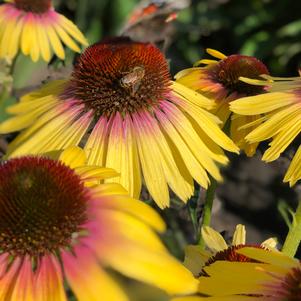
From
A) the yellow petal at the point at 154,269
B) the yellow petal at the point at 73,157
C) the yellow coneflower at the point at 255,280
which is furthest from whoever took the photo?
the yellow petal at the point at 73,157

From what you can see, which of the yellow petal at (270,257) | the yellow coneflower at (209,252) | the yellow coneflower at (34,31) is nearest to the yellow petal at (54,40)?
the yellow coneflower at (34,31)

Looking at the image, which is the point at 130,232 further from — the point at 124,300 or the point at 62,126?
the point at 62,126

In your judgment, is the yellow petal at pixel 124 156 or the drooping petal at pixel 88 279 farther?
the yellow petal at pixel 124 156

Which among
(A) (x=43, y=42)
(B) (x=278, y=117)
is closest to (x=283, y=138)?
(B) (x=278, y=117)

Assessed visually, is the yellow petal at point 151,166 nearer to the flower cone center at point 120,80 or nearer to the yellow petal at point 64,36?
the flower cone center at point 120,80

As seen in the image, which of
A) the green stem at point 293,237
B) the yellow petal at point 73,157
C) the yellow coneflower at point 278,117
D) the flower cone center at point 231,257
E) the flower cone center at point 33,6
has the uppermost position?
the flower cone center at point 33,6

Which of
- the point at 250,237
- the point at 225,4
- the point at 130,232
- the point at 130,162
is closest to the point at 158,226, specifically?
the point at 130,232
